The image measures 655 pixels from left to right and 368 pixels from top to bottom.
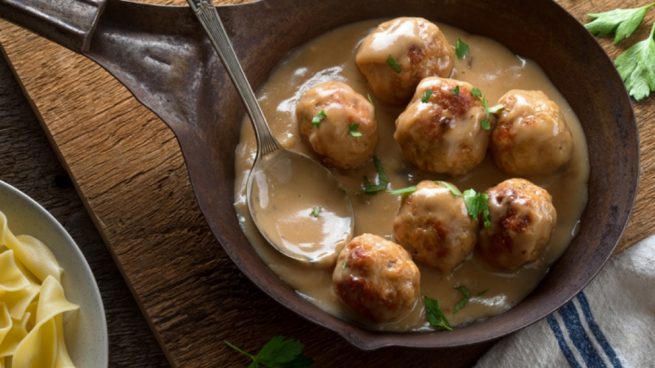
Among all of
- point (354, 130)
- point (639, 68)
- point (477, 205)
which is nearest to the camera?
point (477, 205)

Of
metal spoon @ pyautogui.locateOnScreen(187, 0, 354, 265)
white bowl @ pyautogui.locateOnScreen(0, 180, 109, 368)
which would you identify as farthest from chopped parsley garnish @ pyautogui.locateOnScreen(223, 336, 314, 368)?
white bowl @ pyautogui.locateOnScreen(0, 180, 109, 368)

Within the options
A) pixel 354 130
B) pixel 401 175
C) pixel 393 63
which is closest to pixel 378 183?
pixel 401 175

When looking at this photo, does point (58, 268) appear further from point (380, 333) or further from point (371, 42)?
point (371, 42)

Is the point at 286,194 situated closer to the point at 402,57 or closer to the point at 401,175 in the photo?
the point at 401,175

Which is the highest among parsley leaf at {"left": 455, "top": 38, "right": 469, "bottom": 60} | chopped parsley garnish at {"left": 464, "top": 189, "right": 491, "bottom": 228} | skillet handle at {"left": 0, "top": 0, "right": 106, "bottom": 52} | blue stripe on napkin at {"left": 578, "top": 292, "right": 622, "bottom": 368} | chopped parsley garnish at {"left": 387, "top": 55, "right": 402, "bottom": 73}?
skillet handle at {"left": 0, "top": 0, "right": 106, "bottom": 52}

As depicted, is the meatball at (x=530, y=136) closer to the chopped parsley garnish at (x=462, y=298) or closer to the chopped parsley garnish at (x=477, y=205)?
the chopped parsley garnish at (x=477, y=205)

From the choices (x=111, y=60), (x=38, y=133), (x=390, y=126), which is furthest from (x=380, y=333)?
(x=38, y=133)

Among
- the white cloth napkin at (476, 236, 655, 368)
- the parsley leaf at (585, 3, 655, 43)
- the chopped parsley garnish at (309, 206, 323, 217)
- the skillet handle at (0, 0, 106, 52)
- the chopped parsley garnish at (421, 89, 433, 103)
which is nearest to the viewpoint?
the skillet handle at (0, 0, 106, 52)

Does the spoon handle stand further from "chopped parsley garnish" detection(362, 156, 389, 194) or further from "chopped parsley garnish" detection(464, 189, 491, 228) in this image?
"chopped parsley garnish" detection(464, 189, 491, 228)
